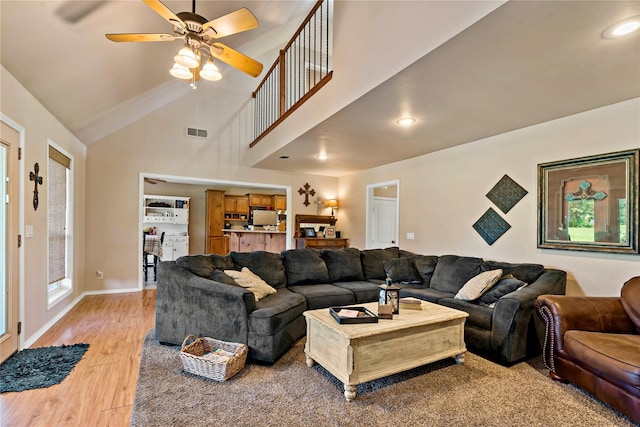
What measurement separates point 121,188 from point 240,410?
4809mm

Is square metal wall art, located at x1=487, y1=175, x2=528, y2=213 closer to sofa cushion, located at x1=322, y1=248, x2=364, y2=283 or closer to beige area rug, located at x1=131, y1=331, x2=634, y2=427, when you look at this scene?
beige area rug, located at x1=131, y1=331, x2=634, y2=427

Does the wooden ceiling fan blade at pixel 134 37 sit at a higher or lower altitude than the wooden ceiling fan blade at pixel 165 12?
lower

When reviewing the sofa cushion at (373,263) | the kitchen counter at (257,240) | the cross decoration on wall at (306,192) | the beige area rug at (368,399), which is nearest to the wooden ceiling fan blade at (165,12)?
the beige area rug at (368,399)

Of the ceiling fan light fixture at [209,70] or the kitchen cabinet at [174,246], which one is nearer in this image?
the ceiling fan light fixture at [209,70]

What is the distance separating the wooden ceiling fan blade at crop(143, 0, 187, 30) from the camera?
2.30 m

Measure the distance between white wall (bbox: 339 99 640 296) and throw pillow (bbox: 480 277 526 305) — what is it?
61 cm

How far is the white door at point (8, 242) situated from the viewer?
259 centimetres

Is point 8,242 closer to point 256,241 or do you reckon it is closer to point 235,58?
point 235,58

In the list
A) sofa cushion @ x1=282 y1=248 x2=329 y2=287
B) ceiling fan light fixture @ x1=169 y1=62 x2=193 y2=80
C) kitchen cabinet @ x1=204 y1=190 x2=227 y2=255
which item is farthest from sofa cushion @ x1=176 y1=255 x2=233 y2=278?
kitchen cabinet @ x1=204 y1=190 x2=227 y2=255

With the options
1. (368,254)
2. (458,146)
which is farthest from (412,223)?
(458,146)

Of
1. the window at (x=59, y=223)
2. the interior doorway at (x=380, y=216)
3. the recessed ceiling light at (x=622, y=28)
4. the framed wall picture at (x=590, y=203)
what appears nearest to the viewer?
the recessed ceiling light at (x=622, y=28)

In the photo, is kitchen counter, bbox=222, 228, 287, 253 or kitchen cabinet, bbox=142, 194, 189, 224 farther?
kitchen cabinet, bbox=142, 194, 189, 224

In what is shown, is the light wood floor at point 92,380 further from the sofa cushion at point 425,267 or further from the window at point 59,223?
the sofa cushion at point 425,267

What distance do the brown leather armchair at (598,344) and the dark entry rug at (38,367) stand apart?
3.77 m
